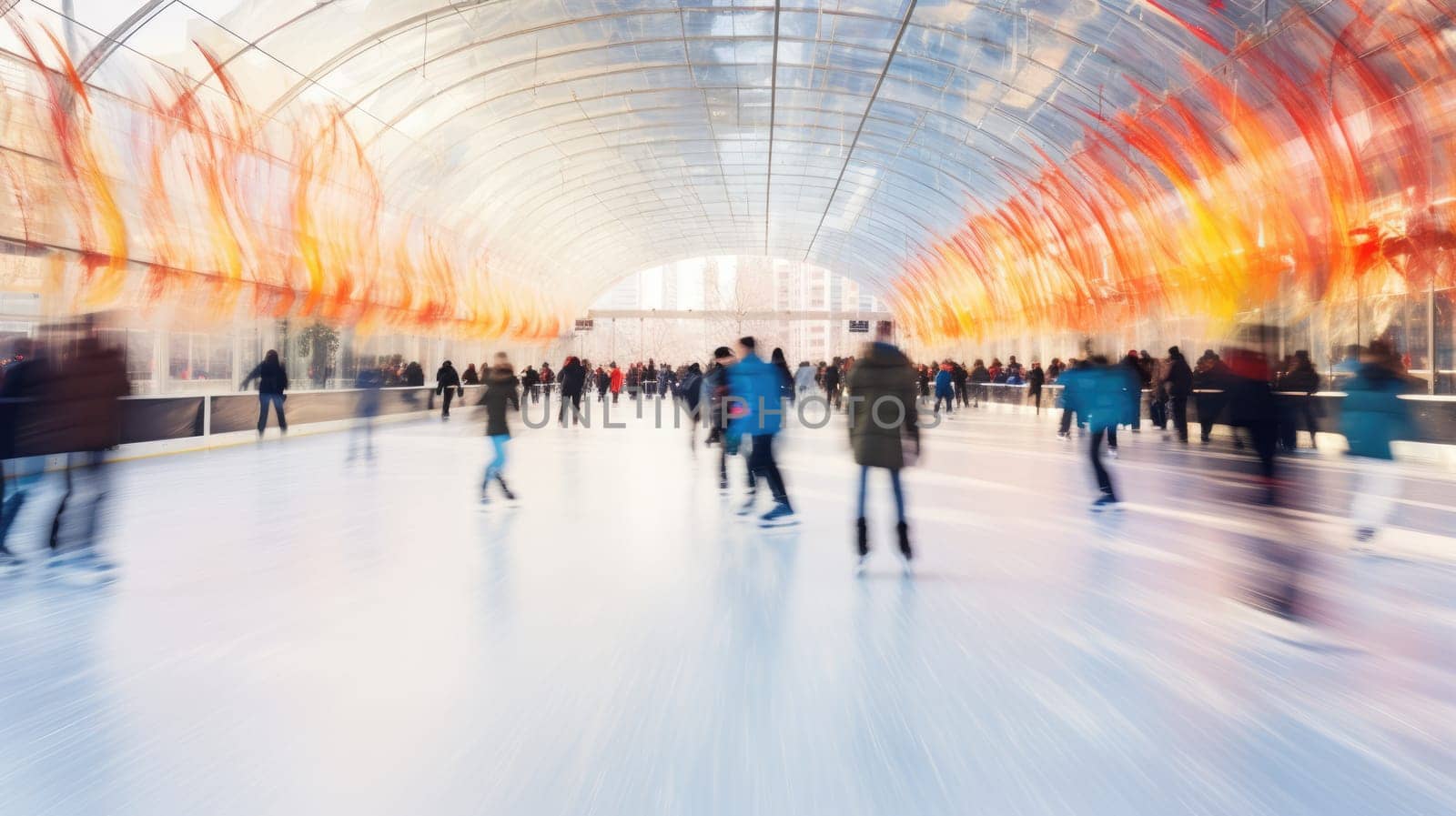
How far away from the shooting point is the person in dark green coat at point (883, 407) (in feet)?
→ 19.6

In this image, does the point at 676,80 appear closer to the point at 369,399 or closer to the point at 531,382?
the point at 531,382

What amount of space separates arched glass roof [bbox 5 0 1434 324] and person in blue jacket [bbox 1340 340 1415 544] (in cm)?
1106

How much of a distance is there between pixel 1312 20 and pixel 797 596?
618 inches

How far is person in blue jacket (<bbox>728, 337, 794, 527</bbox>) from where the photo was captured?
794 centimetres

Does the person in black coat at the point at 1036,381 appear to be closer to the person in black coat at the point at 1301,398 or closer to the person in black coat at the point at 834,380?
the person in black coat at the point at 834,380

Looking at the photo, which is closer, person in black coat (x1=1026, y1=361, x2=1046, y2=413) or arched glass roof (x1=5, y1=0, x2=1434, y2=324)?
arched glass roof (x1=5, y1=0, x2=1434, y2=324)

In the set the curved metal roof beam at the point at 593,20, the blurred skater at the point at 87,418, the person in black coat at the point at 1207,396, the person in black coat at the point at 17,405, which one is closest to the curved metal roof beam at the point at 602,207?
the curved metal roof beam at the point at 593,20

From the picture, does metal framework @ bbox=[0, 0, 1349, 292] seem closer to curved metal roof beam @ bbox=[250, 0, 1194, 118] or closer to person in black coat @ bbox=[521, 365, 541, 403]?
curved metal roof beam @ bbox=[250, 0, 1194, 118]

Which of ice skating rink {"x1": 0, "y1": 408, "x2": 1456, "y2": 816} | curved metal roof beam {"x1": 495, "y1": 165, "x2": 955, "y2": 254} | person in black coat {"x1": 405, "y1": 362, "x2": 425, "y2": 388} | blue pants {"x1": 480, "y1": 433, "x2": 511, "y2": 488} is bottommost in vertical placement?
ice skating rink {"x1": 0, "y1": 408, "x2": 1456, "y2": 816}

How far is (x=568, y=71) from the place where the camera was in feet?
80.9

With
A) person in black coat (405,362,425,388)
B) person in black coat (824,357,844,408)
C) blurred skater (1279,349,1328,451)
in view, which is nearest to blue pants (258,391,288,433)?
person in black coat (405,362,425,388)

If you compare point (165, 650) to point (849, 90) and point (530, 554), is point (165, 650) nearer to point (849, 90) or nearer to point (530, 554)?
point (530, 554)

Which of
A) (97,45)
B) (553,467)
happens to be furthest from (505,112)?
(553,467)

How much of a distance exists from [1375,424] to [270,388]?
1570 cm
